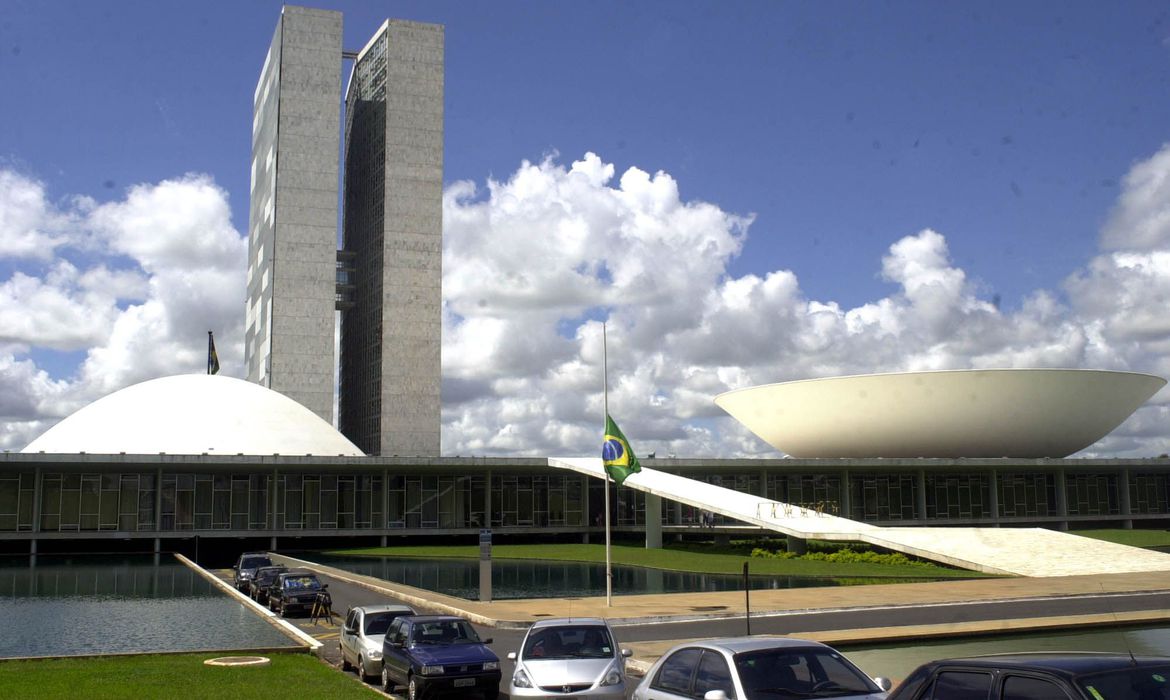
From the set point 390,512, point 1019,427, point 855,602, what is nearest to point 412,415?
point 390,512

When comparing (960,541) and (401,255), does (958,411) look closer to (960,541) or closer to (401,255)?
(960,541)

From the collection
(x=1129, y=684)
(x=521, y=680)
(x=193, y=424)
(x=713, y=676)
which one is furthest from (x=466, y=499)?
(x=1129, y=684)

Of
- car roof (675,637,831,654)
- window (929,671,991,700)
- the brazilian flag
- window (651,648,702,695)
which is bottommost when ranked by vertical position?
window (651,648,702,695)

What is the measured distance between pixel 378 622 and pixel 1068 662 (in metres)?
A: 13.7

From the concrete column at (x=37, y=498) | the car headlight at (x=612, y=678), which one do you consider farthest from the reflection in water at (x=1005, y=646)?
the concrete column at (x=37, y=498)

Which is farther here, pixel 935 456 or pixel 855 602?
pixel 935 456

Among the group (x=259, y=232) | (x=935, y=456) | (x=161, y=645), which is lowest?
(x=161, y=645)

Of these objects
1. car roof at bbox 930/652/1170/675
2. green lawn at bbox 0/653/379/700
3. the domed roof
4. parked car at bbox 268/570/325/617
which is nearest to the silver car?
green lawn at bbox 0/653/379/700

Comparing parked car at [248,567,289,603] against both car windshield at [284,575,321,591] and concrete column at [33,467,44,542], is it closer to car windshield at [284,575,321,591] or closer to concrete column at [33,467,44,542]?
car windshield at [284,575,321,591]

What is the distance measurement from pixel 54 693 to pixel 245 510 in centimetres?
4898

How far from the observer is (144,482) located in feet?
197

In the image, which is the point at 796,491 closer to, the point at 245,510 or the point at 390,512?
the point at 390,512

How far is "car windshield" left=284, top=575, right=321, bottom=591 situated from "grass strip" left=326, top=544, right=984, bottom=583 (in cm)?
1391

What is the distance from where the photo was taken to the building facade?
9794 cm
